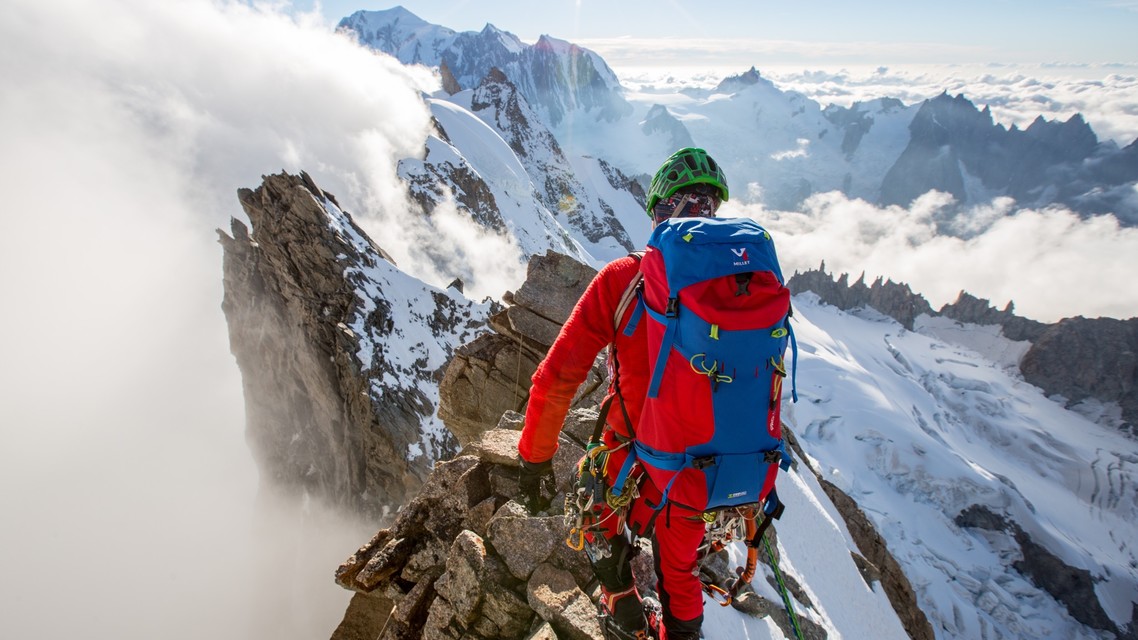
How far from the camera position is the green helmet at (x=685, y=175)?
4.84m

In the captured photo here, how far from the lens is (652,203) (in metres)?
5.11

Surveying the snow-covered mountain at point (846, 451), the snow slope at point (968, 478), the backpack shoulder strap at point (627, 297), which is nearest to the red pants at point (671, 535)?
the backpack shoulder strap at point (627, 297)

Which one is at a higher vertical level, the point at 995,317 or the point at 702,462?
the point at 702,462

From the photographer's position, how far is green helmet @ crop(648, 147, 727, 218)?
484cm

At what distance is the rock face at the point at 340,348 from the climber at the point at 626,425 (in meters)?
34.0

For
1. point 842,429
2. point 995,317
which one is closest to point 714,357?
point 842,429

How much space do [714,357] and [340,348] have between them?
41.4 metres

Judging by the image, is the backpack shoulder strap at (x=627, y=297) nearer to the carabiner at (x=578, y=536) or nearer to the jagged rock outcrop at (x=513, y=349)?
the carabiner at (x=578, y=536)

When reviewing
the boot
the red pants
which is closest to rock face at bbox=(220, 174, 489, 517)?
the boot

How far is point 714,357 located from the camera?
351 centimetres

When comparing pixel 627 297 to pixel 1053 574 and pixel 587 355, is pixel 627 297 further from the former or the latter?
pixel 1053 574

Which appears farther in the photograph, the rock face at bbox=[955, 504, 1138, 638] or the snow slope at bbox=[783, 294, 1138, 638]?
the rock face at bbox=[955, 504, 1138, 638]

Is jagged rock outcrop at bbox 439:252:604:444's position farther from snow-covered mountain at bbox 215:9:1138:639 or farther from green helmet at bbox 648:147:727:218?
green helmet at bbox 648:147:727:218

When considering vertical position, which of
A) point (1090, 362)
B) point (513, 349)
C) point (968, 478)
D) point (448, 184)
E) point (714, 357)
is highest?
point (448, 184)
